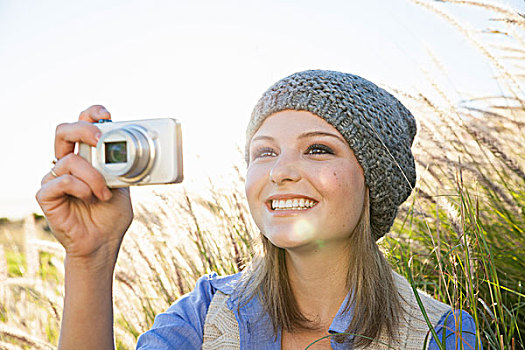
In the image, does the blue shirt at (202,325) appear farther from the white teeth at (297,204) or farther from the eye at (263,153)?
the eye at (263,153)

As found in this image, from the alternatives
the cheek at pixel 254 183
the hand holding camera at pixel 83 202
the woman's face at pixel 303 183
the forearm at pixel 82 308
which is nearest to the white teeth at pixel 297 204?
the woman's face at pixel 303 183

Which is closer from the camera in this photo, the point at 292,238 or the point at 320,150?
the point at 292,238

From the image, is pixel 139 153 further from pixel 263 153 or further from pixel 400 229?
pixel 400 229

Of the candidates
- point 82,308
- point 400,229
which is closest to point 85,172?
point 82,308

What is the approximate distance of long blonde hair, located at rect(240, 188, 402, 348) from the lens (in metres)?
2.04

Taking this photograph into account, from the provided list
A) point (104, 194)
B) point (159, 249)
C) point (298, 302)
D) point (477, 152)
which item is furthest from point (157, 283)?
point (477, 152)

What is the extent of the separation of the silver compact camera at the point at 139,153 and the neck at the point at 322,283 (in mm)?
734

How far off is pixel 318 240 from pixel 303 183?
217 millimetres

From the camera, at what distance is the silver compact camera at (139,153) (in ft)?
5.07

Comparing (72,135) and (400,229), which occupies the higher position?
(72,135)

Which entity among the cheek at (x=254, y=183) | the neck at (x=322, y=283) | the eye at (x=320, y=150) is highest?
the eye at (x=320, y=150)

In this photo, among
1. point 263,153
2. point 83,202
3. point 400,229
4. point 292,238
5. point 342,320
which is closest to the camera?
point 83,202

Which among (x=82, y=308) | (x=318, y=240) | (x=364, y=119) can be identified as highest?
(x=364, y=119)

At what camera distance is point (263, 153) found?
7.13 ft
